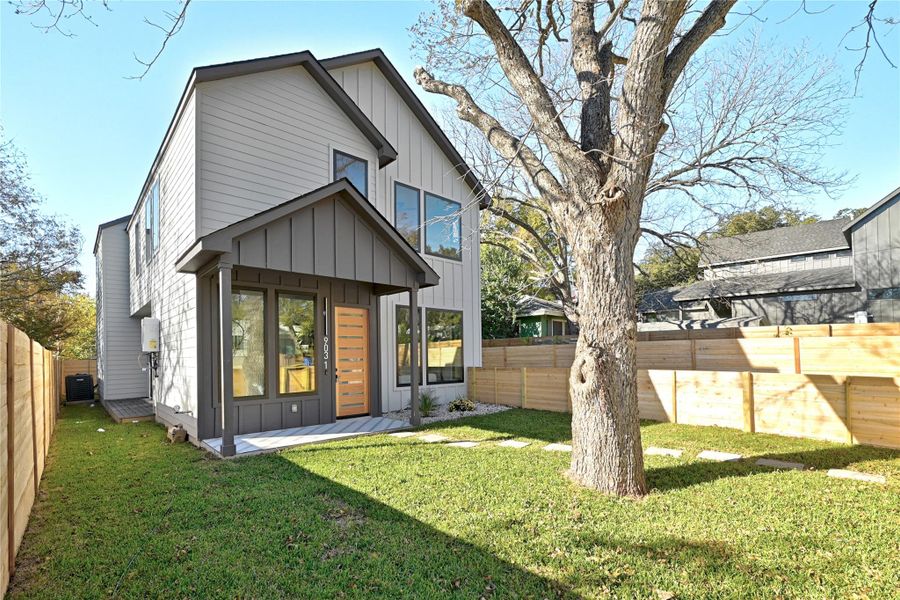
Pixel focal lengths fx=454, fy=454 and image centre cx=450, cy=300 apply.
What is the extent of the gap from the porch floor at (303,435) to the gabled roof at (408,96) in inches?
207

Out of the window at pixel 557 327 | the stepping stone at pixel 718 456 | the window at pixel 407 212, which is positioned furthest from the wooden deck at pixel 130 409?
the window at pixel 557 327

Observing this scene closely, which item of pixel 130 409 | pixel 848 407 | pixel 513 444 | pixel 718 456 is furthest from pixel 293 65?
pixel 848 407

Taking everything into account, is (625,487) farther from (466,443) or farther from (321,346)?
(321,346)

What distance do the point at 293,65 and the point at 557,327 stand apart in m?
20.8

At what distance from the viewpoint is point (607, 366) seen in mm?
4336

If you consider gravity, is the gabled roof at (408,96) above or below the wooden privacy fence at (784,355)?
above

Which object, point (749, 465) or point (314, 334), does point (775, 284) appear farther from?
point (314, 334)

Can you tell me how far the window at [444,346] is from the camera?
1051 cm

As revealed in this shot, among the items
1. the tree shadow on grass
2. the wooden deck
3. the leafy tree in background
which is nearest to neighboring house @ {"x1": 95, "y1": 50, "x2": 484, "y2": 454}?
the wooden deck

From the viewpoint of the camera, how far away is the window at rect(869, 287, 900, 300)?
16234mm

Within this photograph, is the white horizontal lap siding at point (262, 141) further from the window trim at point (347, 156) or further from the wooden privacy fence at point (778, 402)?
the wooden privacy fence at point (778, 402)

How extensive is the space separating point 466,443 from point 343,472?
2.10 metres

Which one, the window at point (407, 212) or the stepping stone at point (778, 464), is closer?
the stepping stone at point (778, 464)

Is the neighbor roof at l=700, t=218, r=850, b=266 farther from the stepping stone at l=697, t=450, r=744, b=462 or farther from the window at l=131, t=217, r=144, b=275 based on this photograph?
the window at l=131, t=217, r=144, b=275
